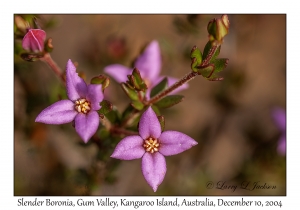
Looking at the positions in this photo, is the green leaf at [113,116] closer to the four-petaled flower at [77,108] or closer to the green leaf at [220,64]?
the four-petaled flower at [77,108]

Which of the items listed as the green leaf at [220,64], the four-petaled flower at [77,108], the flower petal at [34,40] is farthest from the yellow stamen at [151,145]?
the flower petal at [34,40]

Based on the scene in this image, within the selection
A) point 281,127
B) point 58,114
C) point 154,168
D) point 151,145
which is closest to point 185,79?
point 151,145

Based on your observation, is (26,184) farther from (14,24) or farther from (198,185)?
(14,24)

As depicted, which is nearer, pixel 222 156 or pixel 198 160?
pixel 198 160

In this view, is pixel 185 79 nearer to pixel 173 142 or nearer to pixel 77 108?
pixel 173 142

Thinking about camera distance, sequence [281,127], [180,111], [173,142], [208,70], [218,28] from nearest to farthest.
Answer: [218,28] → [208,70] → [173,142] → [281,127] → [180,111]

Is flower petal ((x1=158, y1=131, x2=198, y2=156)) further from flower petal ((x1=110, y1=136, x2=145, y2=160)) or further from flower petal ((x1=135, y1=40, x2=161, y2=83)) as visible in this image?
flower petal ((x1=135, y1=40, x2=161, y2=83))
